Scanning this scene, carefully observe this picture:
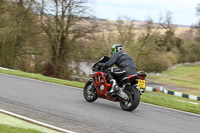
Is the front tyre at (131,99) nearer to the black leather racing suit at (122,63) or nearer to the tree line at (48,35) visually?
the black leather racing suit at (122,63)

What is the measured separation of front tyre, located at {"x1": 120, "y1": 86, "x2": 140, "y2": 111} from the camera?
28.1 ft

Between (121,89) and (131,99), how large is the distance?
46cm

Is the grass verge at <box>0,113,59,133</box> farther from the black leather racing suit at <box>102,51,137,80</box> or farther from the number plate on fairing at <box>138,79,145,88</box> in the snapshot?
the black leather racing suit at <box>102,51,137,80</box>

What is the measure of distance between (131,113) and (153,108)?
169 cm

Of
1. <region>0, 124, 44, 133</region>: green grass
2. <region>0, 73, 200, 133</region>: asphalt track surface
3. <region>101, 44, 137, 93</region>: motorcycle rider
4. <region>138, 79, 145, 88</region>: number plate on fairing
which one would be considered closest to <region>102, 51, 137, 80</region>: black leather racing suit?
<region>101, 44, 137, 93</region>: motorcycle rider

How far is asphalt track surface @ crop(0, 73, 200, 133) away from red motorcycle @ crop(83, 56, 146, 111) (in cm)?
27

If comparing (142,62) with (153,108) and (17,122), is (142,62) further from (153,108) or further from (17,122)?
(17,122)

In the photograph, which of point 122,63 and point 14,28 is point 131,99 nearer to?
point 122,63

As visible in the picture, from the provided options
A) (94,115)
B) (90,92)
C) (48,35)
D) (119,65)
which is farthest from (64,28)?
(94,115)

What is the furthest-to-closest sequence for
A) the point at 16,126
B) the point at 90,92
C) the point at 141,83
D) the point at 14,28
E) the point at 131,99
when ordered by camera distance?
1. the point at 14,28
2. the point at 90,92
3. the point at 131,99
4. the point at 141,83
5. the point at 16,126

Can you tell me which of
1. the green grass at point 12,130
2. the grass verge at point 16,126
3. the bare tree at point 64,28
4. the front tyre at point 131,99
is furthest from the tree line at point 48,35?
the green grass at point 12,130

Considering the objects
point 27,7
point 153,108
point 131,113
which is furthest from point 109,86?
point 27,7

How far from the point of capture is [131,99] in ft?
28.8

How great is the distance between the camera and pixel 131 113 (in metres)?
8.67
